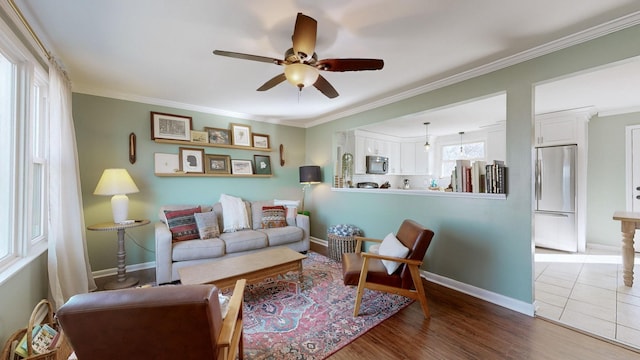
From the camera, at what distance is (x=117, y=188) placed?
2.82 metres

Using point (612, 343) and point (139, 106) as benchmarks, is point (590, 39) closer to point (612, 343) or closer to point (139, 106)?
point (612, 343)

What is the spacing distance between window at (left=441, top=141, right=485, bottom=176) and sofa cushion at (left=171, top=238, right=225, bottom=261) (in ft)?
15.9

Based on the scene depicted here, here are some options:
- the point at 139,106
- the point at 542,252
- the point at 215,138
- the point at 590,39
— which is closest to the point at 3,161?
the point at 139,106

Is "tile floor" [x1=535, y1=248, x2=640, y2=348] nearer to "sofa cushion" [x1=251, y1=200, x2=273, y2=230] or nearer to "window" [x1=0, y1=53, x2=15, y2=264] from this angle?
"sofa cushion" [x1=251, y1=200, x2=273, y2=230]

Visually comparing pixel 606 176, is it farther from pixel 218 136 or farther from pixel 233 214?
pixel 218 136

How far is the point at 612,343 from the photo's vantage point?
187cm

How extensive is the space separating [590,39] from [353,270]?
274 cm

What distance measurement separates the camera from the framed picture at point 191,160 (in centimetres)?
380

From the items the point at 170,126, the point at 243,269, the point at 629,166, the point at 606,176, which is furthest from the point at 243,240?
the point at 629,166

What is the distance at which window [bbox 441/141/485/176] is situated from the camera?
557 centimetres

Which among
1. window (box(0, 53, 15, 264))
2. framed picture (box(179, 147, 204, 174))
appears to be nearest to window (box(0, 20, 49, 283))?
window (box(0, 53, 15, 264))

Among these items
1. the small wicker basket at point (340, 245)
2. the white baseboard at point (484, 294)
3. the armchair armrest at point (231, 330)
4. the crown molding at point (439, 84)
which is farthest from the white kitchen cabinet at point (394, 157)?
the armchair armrest at point (231, 330)

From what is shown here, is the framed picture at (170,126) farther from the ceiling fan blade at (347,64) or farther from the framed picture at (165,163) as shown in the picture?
the ceiling fan blade at (347,64)

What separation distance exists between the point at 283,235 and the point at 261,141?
187 centimetres
